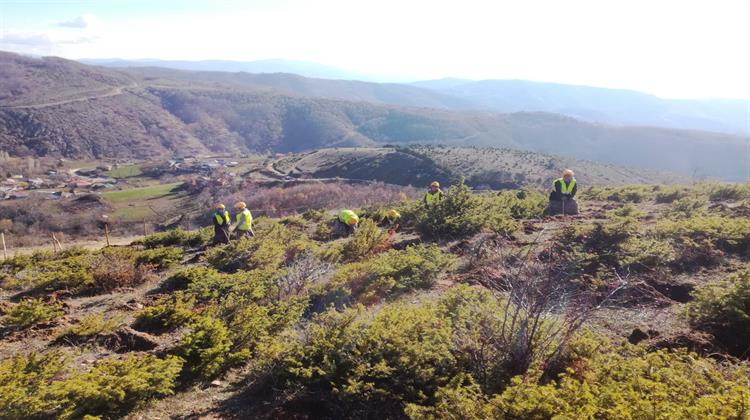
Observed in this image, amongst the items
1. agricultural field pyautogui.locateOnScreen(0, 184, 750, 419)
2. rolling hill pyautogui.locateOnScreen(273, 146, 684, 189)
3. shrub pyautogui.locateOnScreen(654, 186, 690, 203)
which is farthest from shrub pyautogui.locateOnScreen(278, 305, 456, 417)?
rolling hill pyautogui.locateOnScreen(273, 146, 684, 189)

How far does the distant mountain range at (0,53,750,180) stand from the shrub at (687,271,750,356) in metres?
95.7

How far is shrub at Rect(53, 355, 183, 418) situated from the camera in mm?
3666

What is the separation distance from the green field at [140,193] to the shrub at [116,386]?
50626 mm

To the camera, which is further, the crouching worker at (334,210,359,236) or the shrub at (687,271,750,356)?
the crouching worker at (334,210,359,236)

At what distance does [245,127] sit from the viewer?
123188 mm

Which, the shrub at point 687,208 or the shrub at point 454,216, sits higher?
the shrub at point 687,208

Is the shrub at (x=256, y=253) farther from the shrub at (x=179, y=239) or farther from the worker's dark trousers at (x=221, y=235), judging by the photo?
the shrub at (x=179, y=239)

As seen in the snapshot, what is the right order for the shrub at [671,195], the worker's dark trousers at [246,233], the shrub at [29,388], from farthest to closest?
the shrub at [671,195] → the worker's dark trousers at [246,233] → the shrub at [29,388]

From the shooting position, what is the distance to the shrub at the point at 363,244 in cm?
905

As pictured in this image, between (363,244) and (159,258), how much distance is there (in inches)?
171

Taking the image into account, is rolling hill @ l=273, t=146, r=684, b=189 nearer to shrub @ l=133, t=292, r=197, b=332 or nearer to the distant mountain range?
the distant mountain range

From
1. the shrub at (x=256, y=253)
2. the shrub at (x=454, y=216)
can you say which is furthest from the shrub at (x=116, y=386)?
the shrub at (x=454, y=216)

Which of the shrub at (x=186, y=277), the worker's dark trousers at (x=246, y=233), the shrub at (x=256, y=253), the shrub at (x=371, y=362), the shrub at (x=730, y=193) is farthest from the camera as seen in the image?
the shrub at (x=730, y=193)

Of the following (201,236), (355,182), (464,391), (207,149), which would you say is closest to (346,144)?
(207,149)
